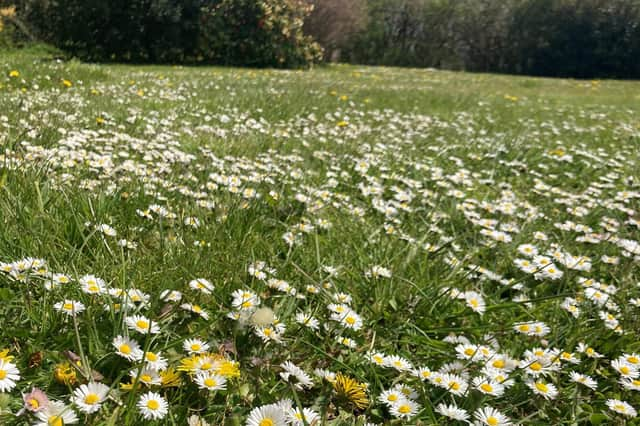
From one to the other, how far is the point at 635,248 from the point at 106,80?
6313mm

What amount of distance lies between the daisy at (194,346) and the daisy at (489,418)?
0.73 meters

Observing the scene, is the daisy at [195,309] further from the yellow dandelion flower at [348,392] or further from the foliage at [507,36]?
the foliage at [507,36]

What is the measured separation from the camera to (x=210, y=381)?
1.17m

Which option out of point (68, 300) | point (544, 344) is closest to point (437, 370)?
point (544, 344)

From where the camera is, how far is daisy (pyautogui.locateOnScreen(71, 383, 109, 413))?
3.33 feet

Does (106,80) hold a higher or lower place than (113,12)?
lower

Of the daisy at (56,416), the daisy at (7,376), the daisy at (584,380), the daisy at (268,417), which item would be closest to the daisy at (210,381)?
the daisy at (268,417)

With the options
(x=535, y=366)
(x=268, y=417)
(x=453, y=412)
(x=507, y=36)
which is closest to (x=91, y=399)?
(x=268, y=417)

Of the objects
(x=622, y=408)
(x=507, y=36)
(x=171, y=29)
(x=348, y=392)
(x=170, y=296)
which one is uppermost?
(x=507, y=36)

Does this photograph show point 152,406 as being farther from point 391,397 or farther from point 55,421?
point 391,397

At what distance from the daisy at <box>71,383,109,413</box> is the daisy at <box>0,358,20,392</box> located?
0.41ft

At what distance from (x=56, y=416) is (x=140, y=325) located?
37cm

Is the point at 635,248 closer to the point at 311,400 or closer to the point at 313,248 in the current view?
the point at 313,248

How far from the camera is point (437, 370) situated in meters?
1.58
